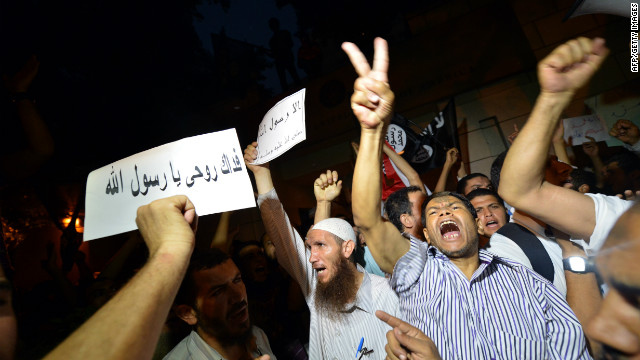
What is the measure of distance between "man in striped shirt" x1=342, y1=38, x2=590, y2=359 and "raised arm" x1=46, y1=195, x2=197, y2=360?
1060 mm

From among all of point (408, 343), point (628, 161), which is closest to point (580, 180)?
point (628, 161)

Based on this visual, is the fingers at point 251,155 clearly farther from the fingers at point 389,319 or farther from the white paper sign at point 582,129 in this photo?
the white paper sign at point 582,129

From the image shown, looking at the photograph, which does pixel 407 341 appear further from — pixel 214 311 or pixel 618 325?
pixel 214 311

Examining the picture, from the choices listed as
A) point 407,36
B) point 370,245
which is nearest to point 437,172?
point 407,36

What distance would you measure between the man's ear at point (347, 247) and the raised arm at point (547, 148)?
1.40 meters

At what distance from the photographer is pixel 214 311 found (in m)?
2.06

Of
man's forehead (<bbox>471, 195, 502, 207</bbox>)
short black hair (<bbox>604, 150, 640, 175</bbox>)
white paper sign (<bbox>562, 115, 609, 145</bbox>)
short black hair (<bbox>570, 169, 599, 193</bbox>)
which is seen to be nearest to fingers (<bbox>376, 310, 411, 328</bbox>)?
man's forehead (<bbox>471, 195, 502, 207</bbox>)

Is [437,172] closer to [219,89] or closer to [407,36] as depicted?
[407,36]

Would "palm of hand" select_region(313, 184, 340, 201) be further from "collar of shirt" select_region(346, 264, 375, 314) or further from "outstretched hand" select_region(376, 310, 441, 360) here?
"outstretched hand" select_region(376, 310, 441, 360)

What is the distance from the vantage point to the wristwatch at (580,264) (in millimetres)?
1896

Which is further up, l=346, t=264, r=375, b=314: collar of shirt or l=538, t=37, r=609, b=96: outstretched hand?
l=538, t=37, r=609, b=96: outstretched hand

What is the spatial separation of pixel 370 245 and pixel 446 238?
0.56 metres

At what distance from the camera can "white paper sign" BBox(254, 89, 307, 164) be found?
1803 millimetres

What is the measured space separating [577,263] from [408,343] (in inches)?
52.4
